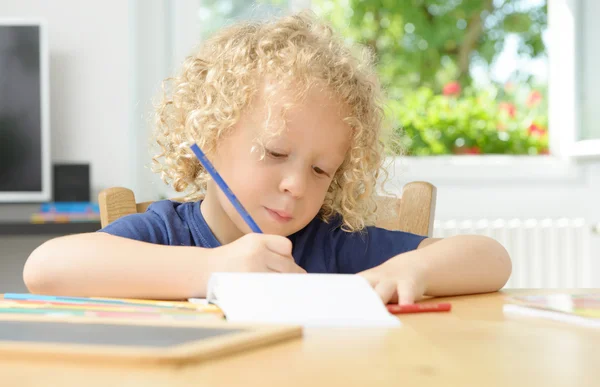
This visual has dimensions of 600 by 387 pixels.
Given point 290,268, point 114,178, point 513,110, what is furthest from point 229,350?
point 513,110

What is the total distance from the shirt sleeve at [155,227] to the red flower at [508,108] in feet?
8.23

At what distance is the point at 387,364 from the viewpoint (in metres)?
0.43

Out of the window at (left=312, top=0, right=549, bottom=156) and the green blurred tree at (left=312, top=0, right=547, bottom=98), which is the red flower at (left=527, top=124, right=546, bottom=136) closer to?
the window at (left=312, top=0, right=549, bottom=156)

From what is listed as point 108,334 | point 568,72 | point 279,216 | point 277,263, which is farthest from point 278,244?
point 568,72

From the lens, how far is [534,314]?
2.19 feet

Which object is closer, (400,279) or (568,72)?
(400,279)

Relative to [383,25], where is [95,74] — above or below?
below

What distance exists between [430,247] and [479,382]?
1.76ft

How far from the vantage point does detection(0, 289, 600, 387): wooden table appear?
39 cm

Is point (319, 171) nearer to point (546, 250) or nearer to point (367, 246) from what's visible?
point (367, 246)

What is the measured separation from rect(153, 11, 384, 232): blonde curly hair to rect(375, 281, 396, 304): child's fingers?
1.28 feet

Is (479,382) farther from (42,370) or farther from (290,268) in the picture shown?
(290,268)

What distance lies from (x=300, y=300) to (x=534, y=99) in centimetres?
301

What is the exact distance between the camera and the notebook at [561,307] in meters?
0.64
